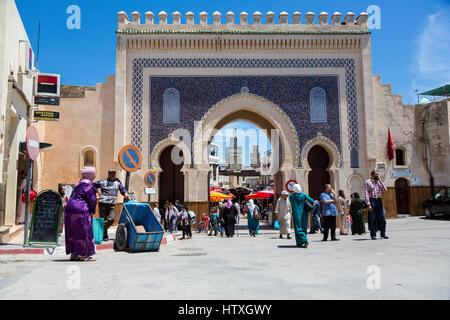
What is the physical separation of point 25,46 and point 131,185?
694 centimetres

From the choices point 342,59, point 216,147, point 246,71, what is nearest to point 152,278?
point 246,71

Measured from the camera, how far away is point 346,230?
12578mm

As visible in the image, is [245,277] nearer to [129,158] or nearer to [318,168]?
[129,158]

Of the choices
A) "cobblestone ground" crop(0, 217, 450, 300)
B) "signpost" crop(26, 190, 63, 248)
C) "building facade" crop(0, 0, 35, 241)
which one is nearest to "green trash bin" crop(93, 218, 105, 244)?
"signpost" crop(26, 190, 63, 248)

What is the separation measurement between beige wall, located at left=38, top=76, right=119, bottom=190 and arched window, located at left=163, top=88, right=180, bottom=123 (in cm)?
230

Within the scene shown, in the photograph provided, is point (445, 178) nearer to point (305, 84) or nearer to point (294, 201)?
point (305, 84)

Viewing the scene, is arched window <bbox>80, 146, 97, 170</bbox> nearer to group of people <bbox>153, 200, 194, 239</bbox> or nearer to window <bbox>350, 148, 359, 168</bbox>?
group of people <bbox>153, 200, 194, 239</bbox>

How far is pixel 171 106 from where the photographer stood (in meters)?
17.3

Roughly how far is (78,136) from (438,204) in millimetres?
15113

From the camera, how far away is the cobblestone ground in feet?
11.6

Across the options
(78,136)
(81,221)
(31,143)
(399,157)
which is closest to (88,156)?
(78,136)

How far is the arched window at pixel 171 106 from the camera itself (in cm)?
1731

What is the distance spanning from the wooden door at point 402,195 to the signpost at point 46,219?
1532cm

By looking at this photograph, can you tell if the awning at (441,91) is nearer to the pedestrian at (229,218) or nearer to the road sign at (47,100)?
the pedestrian at (229,218)
